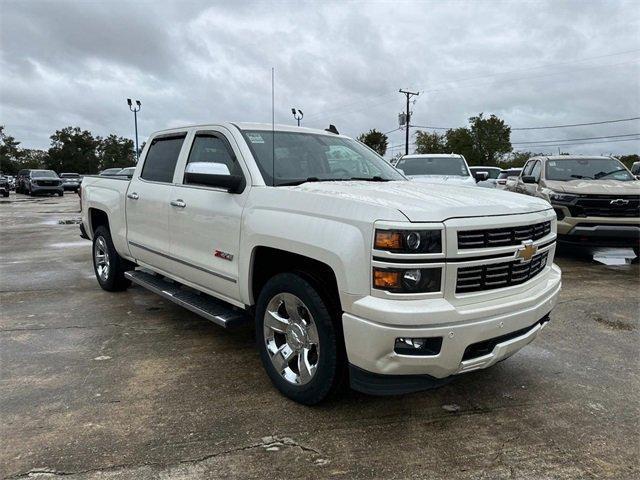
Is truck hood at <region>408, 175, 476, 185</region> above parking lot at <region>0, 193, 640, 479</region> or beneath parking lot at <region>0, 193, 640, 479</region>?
above

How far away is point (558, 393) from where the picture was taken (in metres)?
3.46

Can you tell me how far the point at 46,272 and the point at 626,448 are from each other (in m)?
7.50

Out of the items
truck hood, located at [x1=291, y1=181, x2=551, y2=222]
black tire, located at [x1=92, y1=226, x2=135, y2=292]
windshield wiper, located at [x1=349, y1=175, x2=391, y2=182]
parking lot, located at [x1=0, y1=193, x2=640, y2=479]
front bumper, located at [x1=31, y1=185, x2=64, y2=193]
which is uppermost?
windshield wiper, located at [x1=349, y1=175, x2=391, y2=182]

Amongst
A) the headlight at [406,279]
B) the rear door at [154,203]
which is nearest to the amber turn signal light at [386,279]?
the headlight at [406,279]

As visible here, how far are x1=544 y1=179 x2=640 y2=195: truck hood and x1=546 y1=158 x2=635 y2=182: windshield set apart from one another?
0.39 m

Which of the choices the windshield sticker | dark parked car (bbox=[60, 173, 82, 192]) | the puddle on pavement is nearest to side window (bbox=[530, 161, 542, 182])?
the puddle on pavement

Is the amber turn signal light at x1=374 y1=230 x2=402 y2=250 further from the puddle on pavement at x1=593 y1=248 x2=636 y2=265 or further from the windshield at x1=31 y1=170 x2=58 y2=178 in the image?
the windshield at x1=31 y1=170 x2=58 y2=178

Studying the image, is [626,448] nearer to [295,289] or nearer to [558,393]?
[558,393]

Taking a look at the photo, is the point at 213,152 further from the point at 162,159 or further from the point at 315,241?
the point at 315,241

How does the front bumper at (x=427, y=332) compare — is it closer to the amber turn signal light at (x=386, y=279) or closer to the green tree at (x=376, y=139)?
the amber turn signal light at (x=386, y=279)

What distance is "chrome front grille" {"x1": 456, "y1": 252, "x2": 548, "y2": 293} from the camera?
2.72 metres

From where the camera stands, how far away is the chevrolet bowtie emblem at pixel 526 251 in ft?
9.66

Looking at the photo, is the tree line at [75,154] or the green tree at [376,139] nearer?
the green tree at [376,139]

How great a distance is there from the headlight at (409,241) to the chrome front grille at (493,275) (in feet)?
0.76
